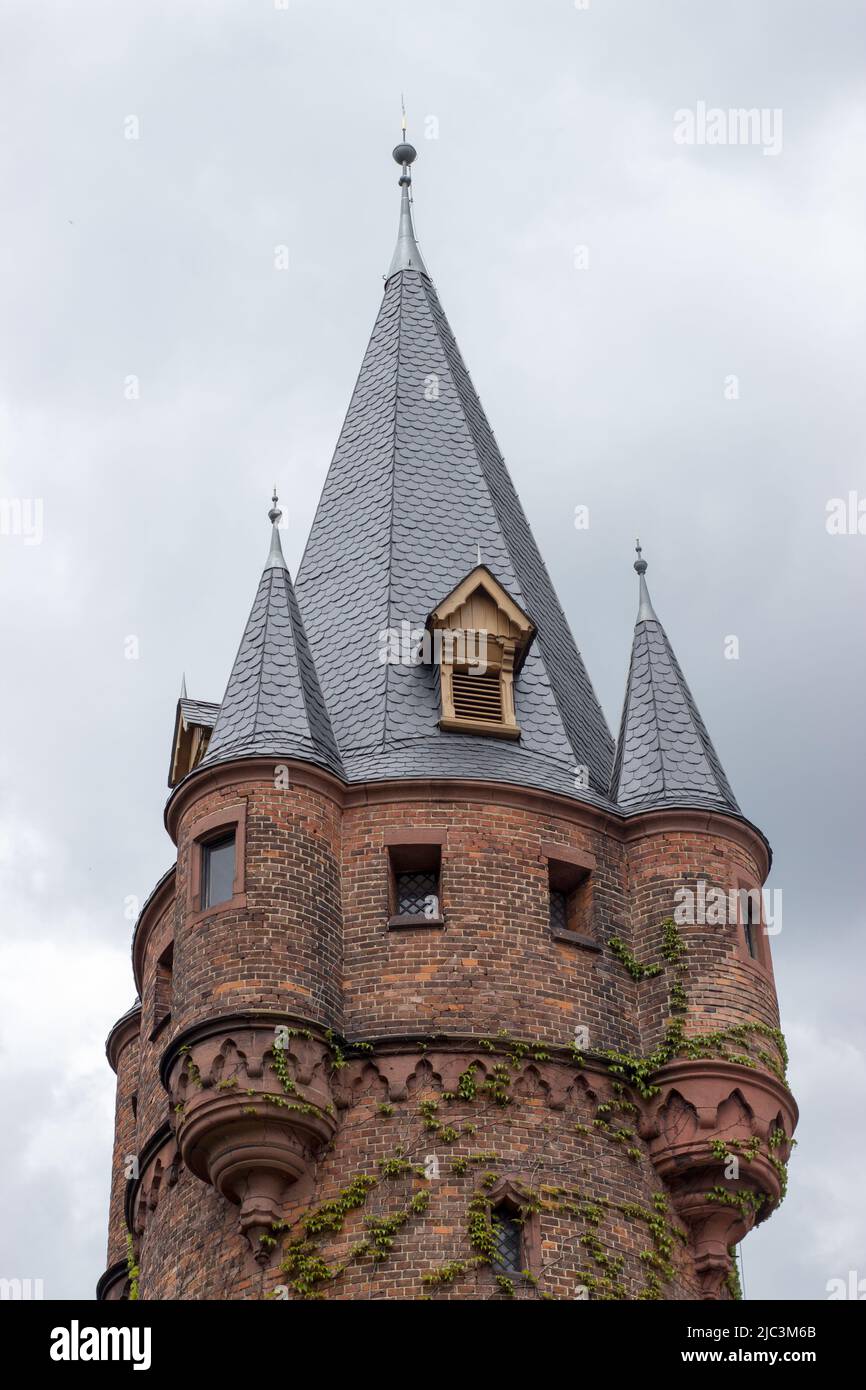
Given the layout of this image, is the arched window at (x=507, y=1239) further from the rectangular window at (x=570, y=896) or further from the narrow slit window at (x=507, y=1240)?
the rectangular window at (x=570, y=896)

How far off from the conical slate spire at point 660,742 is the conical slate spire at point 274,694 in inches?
157

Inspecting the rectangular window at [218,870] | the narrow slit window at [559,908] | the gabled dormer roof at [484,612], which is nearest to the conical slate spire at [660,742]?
the narrow slit window at [559,908]

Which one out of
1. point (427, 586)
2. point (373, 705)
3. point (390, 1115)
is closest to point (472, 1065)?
point (390, 1115)

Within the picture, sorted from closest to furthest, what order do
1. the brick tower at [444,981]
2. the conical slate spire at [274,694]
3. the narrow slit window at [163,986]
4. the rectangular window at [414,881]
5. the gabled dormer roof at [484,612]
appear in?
1. the brick tower at [444,981]
2. the rectangular window at [414,881]
3. the conical slate spire at [274,694]
4. the narrow slit window at [163,986]
5. the gabled dormer roof at [484,612]

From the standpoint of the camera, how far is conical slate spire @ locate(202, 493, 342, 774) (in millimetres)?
32062

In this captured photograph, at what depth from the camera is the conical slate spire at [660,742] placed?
33.5m

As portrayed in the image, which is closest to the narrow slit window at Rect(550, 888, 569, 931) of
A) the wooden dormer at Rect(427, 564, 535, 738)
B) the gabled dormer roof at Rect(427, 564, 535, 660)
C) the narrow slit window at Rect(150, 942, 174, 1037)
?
the wooden dormer at Rect(427, 564, 535, 738)

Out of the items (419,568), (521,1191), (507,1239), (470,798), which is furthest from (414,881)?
(419,568)

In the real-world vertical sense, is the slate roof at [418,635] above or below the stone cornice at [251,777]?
above

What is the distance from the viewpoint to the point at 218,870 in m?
31.5

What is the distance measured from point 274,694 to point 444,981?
458 cm

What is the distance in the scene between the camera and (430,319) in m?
41.3

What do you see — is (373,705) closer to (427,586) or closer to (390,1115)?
(427,586)

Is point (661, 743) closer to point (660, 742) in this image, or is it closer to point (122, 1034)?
point (660, 742)
